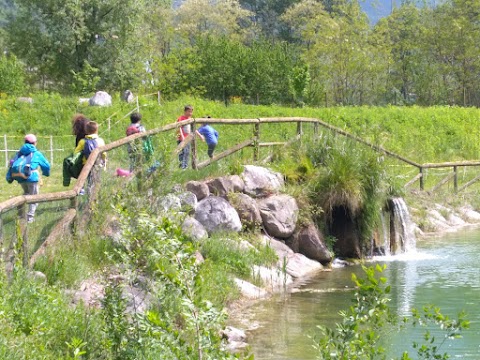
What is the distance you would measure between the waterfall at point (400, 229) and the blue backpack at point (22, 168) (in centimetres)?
792

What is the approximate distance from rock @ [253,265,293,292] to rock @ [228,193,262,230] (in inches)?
50.5

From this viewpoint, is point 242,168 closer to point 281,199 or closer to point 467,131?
point 281,199

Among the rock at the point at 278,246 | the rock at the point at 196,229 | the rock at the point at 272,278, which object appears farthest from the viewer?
the rock at the point at 278,246

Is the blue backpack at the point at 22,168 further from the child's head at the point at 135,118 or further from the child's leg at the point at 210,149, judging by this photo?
the child's leg at the point at 210,149

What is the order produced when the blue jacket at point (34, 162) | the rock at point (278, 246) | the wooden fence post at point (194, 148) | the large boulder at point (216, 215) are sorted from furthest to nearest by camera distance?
the wooden fence post at point (194, 148) < the rock at point (278, 246) < the large boulder at point (216, 215) < the blue jacket at point (34, 162)

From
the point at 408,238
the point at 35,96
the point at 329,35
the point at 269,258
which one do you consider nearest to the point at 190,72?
the point at 329,35

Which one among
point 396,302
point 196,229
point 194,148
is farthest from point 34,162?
point 396,302

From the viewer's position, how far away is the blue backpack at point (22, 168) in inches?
515

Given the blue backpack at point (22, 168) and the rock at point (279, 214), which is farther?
the rock at point (279, 214)

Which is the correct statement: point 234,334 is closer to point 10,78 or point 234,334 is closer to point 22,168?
point 22,168

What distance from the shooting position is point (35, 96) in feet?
121

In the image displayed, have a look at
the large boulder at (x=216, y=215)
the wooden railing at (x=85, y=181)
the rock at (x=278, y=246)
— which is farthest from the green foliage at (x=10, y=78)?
the large boulder at (x=216, y=215)

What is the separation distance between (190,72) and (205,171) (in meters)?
35.5

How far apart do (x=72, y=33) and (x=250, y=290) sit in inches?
1388
